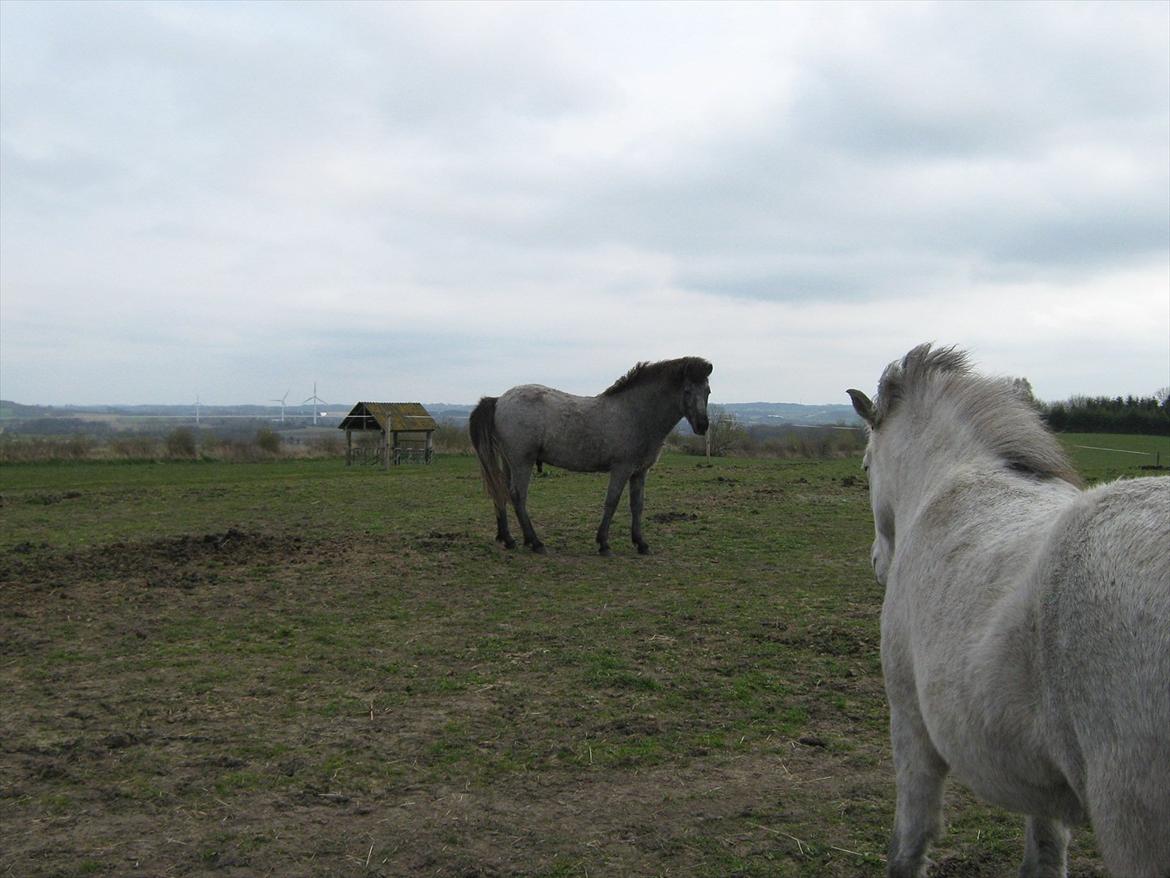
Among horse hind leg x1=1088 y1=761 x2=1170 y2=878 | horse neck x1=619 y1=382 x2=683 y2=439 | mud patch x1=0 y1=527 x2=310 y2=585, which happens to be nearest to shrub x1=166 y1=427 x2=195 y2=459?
mud patch x1=0 y1=527 x2=310 y2=585

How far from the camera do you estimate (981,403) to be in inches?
110

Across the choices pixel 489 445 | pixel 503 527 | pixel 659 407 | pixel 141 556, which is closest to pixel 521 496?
pixel 503 527

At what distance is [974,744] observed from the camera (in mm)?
1897

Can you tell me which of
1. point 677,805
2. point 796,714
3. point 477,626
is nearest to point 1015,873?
point 677,805

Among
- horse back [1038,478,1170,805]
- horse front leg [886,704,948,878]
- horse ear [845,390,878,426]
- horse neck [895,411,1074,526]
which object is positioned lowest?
horse front leg [886,704,948,878]

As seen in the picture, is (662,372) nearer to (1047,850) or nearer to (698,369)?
(698,369)

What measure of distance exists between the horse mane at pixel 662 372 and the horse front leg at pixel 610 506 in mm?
1048

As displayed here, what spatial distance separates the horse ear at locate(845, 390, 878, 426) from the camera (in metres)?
3.42

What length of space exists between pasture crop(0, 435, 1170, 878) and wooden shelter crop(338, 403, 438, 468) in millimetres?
16926

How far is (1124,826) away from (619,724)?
3281mm

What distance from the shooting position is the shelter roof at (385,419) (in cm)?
2703

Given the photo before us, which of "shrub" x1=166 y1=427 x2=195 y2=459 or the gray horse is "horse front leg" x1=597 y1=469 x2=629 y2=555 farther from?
"shrub" x1=166 y1=427 x2=195 y2=459

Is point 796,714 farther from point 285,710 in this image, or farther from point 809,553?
point 809,553

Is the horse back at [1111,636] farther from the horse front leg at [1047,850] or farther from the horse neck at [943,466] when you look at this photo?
the horse front leg at [1047,850]
